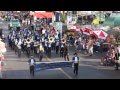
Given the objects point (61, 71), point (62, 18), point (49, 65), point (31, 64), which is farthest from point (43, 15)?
point (31, 64)

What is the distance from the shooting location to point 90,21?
32.3 m

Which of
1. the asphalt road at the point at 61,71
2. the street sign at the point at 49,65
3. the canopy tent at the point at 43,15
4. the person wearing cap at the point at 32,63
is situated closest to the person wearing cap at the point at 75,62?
the asphalt road at the point at 61,71

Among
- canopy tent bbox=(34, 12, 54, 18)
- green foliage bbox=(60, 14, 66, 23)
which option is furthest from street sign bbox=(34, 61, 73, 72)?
canopy tent bbox=(34, 12, 54, 18)

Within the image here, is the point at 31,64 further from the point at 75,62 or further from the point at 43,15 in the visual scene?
the point at 43,15

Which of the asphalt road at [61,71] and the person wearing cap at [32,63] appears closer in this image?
the person wearing cap at [32,63]

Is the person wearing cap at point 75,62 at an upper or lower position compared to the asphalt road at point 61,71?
upper

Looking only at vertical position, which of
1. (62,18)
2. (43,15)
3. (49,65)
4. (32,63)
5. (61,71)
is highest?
(43,15)

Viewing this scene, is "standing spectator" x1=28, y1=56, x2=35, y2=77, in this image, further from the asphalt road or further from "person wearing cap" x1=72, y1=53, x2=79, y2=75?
"person wearing cap" x1=72, y1=53, x2=79, y2=75

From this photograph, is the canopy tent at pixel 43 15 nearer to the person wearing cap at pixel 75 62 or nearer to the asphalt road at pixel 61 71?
the asphalt road at pixel 61 71

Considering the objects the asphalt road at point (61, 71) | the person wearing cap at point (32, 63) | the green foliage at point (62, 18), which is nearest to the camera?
the person wearing cap at point (32, 63)
